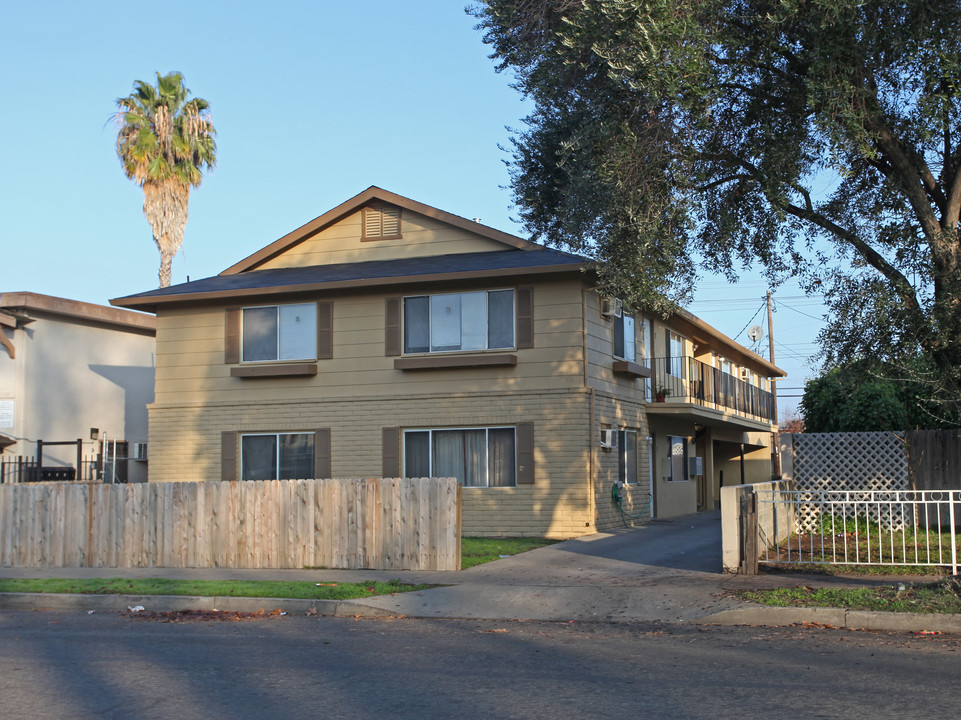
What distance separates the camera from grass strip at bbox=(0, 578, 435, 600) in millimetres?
12328

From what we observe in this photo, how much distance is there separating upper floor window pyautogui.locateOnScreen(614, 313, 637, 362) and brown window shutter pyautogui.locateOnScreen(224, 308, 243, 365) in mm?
8505

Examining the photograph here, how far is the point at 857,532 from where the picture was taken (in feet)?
42.3

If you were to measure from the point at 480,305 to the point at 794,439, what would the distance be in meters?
6.84

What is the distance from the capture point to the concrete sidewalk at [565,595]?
1043 centimetres

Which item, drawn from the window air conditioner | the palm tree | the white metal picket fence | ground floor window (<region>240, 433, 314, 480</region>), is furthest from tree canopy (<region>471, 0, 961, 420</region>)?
the palm tree

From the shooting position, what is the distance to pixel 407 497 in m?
14.7

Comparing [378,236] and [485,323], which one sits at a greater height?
[378,236]

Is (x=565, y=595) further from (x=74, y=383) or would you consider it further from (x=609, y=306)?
(x=74, y=383)

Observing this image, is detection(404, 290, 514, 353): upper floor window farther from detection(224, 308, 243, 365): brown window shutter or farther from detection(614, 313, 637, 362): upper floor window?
detection(224, 308, 243, 365): brown window shutter

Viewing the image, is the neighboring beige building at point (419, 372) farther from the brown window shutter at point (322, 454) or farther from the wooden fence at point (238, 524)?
the wooden fence at point (238, 524)

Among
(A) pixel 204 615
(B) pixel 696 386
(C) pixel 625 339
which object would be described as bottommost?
(A) pixel 204 615

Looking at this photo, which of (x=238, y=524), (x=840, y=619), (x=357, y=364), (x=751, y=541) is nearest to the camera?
(x=840, y=619)

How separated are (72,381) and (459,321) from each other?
490 inches

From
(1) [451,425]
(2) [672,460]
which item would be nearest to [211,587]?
(1) [451,425]
